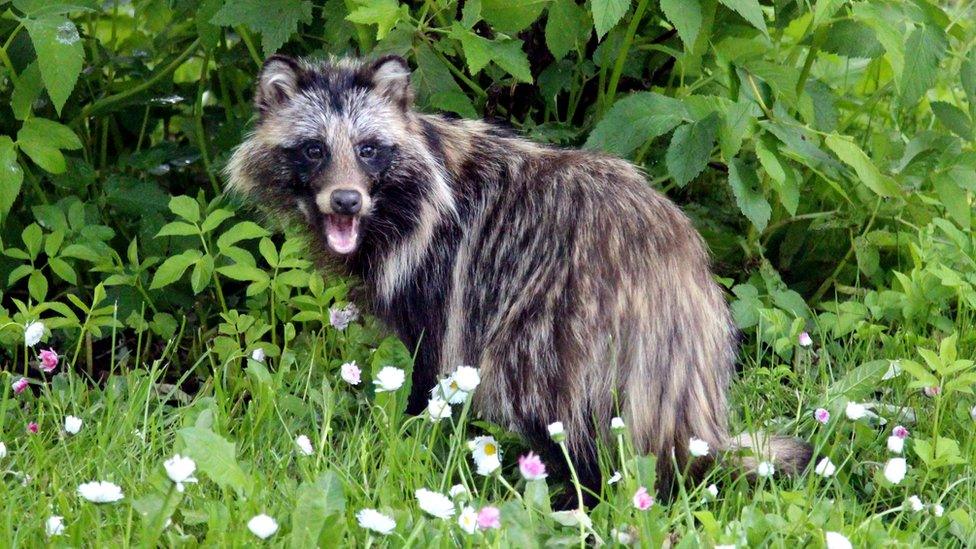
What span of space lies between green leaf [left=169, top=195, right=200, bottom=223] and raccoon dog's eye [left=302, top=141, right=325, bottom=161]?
0.57 meters

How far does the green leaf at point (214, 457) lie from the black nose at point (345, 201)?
1.05 meters

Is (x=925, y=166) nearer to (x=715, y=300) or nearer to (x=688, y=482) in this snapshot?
(x=715, y=300)

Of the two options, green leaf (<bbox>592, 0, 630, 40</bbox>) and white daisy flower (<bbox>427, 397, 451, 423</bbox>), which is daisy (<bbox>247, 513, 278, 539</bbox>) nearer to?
white daisy flower (<bbox>427, 397, 451, 423</bbox>)

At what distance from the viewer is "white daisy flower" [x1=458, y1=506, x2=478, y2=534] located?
3100 millimetres

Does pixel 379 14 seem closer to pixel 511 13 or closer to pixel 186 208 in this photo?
pixel 511 13

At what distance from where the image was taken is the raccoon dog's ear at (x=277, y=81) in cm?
436

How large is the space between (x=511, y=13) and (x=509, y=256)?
0.88m

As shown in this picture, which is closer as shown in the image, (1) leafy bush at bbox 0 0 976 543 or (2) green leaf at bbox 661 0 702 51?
(2) green leaf at bbox 661 0 702 51

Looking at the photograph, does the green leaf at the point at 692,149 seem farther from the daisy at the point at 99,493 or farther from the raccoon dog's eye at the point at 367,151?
the daisy at the point at 99,493

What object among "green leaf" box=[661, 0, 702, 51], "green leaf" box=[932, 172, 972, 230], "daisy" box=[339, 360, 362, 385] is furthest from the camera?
"green leaf" box=[932, 172, 972, 230]

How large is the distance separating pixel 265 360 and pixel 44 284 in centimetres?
88

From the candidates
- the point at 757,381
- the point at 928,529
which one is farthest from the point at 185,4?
the point at 928,529

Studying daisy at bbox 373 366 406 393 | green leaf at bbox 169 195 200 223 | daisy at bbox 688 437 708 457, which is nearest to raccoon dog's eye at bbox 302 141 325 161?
green leaf at bbox 169 195 200 223

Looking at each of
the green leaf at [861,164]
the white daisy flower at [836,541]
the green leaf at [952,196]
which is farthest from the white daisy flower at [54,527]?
the green leaf at [952,196]
